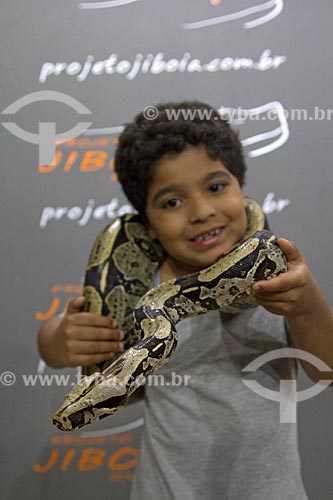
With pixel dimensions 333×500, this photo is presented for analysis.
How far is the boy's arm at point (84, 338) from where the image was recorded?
920mm

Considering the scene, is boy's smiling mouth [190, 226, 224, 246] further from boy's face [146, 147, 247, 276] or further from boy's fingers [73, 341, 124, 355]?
boy's fingers [73, 341, 124, 355]

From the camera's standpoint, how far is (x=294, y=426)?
0.94 metres

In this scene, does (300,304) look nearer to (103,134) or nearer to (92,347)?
(92,347)

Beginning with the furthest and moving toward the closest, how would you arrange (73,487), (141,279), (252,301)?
(73,487), (141,279), (252,301)

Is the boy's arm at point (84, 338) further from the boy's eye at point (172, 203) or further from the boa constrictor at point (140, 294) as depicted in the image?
the boy's eye at point (172, 203)

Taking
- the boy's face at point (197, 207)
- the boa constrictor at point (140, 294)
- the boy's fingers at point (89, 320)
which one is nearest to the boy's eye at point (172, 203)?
the boy's face at point (197, 207)

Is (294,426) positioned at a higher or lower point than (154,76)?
lower

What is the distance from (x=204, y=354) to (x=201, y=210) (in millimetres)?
248

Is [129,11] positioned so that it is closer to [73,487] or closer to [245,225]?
[245,225]

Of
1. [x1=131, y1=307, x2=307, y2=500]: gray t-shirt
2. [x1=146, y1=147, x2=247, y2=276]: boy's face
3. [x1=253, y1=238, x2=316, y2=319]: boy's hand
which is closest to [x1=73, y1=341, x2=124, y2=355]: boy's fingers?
[x1=131, y1=307, x2=307, y2=500]: gray t-shirt

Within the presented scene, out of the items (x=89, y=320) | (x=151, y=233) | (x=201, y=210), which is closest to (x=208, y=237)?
(x=201, y=210)

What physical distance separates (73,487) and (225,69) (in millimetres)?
967

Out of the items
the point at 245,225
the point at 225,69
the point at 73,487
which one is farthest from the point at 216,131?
the point at 73,487

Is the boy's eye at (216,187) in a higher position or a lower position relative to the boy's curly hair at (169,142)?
lower
